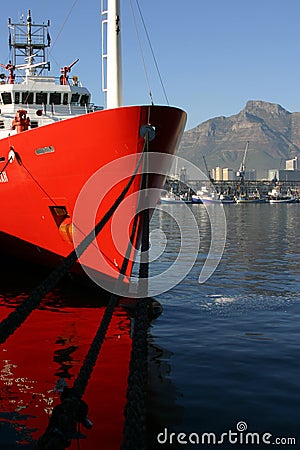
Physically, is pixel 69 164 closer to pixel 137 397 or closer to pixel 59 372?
pixel 59 372

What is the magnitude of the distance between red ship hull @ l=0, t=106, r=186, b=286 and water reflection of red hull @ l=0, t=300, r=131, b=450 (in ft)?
7.13

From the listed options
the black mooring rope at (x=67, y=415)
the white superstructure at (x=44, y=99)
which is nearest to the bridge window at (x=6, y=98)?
the white superstructure at (x=44, y=99)

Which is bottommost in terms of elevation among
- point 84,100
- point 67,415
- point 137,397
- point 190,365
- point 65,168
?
point 190,365

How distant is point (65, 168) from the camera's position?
13734 mm

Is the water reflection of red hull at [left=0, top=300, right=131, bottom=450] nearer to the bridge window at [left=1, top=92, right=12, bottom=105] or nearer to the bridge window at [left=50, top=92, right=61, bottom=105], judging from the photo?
the bridge window at [left=50, top=92, right=61, bottom=105]

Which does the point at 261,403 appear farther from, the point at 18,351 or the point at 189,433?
the point at 18,351

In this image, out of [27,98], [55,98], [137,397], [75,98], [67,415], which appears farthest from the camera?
[75,98]

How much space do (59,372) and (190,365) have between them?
2.35 m

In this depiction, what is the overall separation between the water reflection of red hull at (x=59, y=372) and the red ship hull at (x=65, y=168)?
2.17m

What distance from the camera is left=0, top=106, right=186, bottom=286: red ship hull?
12.8 meters

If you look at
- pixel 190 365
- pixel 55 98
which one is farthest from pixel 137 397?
pixel 55 98

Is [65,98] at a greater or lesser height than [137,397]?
greater

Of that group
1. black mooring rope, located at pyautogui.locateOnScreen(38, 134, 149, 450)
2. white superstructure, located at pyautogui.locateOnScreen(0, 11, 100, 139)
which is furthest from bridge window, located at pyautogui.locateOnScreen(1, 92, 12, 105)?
Answer: black mooring rope, located at pyautogui.locateOnScreen(38, 134, 149, 450)

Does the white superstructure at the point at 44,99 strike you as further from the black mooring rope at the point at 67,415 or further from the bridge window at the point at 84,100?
the black mooring rope at the point at 67,415
